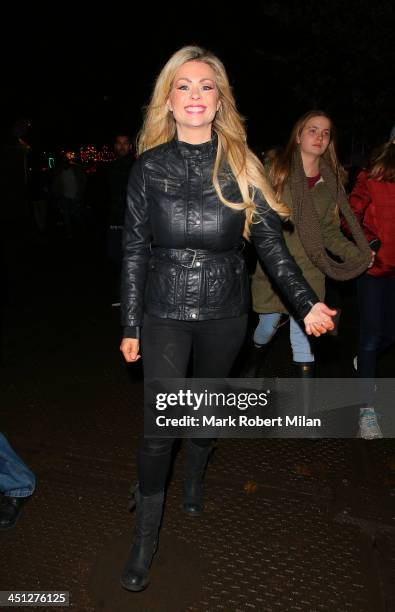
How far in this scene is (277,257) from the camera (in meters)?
3.16

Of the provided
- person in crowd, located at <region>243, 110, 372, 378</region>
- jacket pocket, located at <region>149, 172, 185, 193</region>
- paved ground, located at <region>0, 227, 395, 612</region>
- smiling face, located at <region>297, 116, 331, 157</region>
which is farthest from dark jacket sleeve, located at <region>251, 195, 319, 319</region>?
smiling face, located at <region>297, 116, 331, 157</region>

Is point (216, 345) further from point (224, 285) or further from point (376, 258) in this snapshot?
point (376, 258)

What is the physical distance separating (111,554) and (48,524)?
44 cm

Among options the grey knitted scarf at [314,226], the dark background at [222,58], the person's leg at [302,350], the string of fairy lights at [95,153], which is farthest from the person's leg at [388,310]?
the string of fairy lights at [95,153]

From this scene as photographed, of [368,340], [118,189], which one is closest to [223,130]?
[368,340]

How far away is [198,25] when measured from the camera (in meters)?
29.2

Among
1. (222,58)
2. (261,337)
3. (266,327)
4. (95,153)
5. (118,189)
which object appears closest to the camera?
(266,327)

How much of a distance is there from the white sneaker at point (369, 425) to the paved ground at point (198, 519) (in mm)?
67

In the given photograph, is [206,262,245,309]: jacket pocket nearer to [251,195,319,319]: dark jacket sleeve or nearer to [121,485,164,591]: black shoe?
[251,195,319,319]: dark jacket sleeve

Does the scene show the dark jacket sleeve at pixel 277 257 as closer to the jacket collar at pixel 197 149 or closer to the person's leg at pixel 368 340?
the jacket collar at pixel 197 149

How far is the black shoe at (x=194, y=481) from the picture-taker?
3.59 metres

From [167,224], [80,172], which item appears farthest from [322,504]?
[80,172]

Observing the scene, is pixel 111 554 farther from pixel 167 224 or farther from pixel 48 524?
pixel 167 224

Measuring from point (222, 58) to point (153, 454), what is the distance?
27.0m
